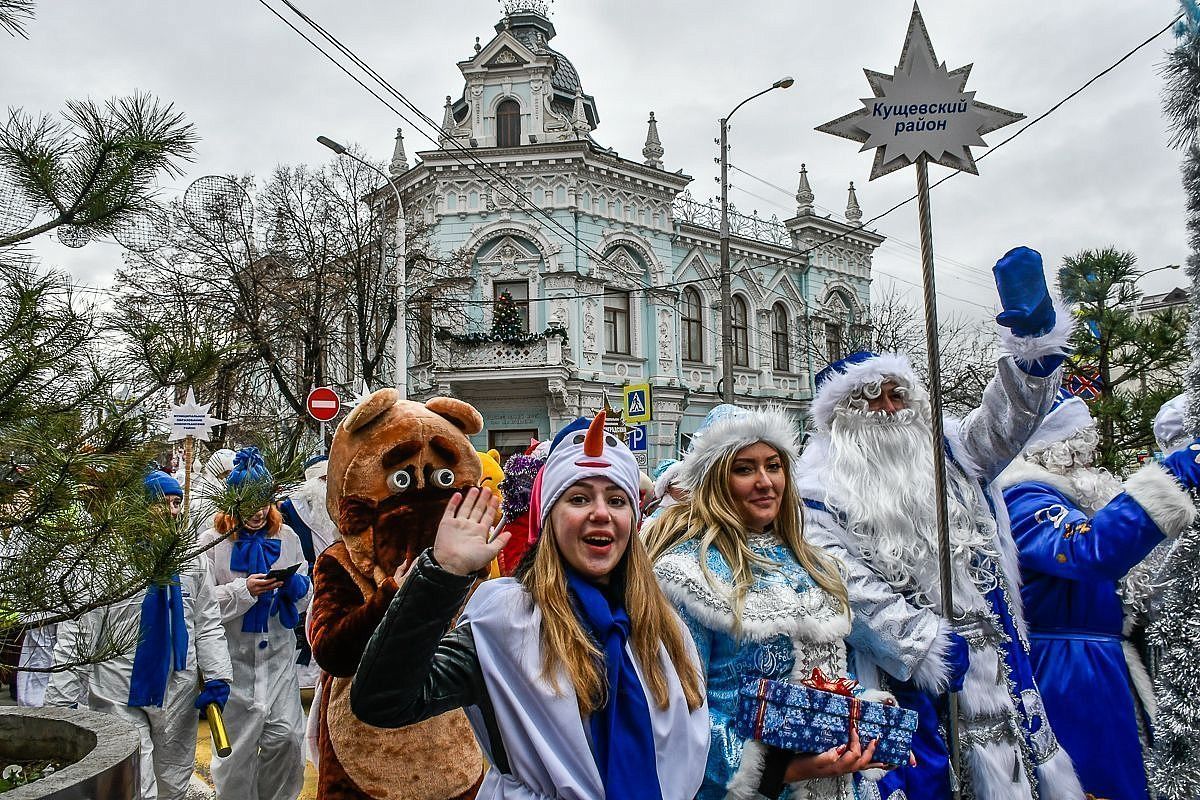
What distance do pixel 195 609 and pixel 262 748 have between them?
0.96 metres

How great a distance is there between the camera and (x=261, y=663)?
578 cm

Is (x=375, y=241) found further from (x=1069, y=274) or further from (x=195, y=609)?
(x=195, y=609)

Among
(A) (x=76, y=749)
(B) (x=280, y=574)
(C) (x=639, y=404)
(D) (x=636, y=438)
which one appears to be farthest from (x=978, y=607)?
(C) (x=639, y=404)

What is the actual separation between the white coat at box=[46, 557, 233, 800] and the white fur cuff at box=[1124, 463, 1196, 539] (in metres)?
4.21

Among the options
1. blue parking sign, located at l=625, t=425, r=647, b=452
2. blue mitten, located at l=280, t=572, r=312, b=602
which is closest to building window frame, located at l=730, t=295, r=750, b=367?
blue parking sign, located at l=625, t=425, r=647, b=452

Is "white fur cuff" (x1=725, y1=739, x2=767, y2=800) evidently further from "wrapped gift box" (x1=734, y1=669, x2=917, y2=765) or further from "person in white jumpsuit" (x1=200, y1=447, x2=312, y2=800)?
"person in white jumpsuit" (x1=200, y1=447, x2=312, y2=800)

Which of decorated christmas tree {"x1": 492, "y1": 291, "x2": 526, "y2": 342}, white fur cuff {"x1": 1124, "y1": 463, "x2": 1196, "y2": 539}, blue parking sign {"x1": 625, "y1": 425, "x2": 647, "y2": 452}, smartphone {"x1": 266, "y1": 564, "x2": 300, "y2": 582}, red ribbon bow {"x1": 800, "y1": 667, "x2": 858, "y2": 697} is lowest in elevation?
red ribbon bow {"x1": 800, "y1": 667, "x2": 858, "y2": 697}

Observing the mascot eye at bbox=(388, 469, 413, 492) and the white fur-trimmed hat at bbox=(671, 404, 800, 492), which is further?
the mascot eye at bbox=(388, 469, 413, 492)

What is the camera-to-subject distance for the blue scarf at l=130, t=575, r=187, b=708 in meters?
5.02

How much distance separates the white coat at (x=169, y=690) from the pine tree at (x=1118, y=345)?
24.4ft

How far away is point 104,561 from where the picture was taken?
2.56 metres

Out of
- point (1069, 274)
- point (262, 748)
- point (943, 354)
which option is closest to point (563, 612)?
point (262, 748)

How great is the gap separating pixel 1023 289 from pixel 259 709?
4586mm

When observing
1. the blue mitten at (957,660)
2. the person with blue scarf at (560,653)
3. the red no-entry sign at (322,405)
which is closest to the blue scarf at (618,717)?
the person with blue scarf at (560,653)
